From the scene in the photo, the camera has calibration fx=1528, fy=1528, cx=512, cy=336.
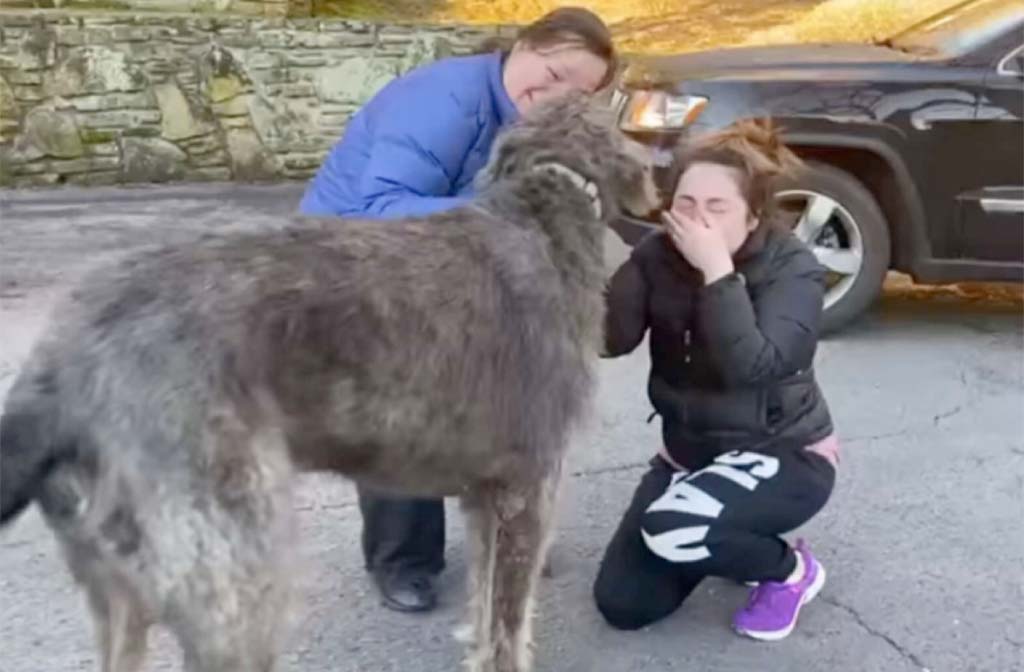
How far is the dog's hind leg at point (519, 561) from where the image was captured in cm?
369

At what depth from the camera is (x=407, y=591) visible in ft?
14.8

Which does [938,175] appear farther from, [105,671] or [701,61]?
[105,671]

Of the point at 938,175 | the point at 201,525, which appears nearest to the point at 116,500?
the point at 201,525

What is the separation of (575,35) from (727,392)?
1085 millimetres

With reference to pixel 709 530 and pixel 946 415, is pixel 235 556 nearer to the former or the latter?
pixel 709 530

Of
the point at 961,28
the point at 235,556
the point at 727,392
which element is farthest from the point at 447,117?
the point at 961,28

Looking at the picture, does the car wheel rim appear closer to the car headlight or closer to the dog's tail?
the car headlight

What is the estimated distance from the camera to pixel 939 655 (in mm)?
4293

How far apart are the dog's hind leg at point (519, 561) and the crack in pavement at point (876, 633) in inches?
44.4

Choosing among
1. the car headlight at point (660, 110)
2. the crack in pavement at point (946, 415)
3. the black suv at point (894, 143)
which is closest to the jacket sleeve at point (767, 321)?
the crack in pavement at point (946, 415)

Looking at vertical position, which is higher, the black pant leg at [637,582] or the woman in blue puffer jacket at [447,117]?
the woman in blue puffer jacket at [447,117]

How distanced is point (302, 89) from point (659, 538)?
8716 mm

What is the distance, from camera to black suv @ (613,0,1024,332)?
7316mm

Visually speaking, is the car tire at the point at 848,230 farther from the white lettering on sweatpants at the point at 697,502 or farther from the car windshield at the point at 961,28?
the white lettering on sweatpants at the point at 697,502
